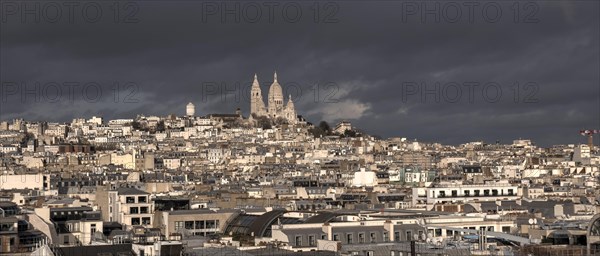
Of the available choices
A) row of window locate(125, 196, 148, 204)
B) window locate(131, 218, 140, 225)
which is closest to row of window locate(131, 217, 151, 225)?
window locate(131, 218, 140, 225)

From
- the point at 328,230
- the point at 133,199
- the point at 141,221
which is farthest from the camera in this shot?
the point at 133,199

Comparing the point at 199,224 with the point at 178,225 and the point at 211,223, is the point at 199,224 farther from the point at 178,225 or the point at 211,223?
the point at 178,225

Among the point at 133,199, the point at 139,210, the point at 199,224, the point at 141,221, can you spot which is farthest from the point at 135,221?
the point at 199,224

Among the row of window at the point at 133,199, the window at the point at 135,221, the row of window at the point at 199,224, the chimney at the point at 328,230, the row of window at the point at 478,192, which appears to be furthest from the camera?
the row of window at the point at 478,192

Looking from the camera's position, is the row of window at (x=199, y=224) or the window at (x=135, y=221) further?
the window at (x=135, y=221)

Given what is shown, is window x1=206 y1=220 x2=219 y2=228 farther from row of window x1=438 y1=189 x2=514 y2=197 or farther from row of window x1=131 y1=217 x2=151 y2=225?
row of window x1=438 y1=189 x2=514 y2=197

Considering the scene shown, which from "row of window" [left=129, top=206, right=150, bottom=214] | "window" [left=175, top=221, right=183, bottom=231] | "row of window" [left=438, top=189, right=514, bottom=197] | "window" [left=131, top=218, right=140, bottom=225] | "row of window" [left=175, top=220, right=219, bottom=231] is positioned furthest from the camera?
"row of window" [left=438, top=189, right=514, bottom=197]

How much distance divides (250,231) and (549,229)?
12.9 m

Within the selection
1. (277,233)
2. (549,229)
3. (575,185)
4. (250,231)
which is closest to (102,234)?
(250,231)

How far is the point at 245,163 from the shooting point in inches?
7224

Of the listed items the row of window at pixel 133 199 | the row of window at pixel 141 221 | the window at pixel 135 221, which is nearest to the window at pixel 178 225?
the row of window at pixel 141 221

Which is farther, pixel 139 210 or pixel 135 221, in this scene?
pixel 139 210

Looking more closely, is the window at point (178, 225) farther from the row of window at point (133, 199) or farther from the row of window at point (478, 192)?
the row of window at point (478, 192)

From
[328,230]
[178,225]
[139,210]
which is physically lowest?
[328,230]
